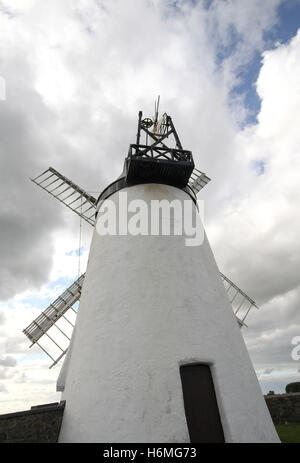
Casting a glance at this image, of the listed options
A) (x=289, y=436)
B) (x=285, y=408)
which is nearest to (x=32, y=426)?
(x=289, y=436)

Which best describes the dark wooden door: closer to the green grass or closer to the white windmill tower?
the white windmill tower

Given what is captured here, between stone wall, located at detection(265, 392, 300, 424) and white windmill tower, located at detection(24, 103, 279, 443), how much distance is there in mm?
6913

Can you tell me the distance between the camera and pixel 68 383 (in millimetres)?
5164

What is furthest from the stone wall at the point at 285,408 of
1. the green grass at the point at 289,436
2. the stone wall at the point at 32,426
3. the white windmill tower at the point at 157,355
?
the stone wall at the point at 32,426

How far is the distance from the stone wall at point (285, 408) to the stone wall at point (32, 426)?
8852 mm

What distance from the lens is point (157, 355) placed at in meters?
4.48

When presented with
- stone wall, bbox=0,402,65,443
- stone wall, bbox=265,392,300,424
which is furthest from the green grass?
stone wall, bbox=0,402,65,443

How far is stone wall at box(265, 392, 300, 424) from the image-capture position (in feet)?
32.0

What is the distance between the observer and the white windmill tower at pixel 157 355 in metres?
4.17

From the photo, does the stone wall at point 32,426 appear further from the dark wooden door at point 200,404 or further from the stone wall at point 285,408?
the stone wall at point 285,408

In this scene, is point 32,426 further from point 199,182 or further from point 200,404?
point 199,182
